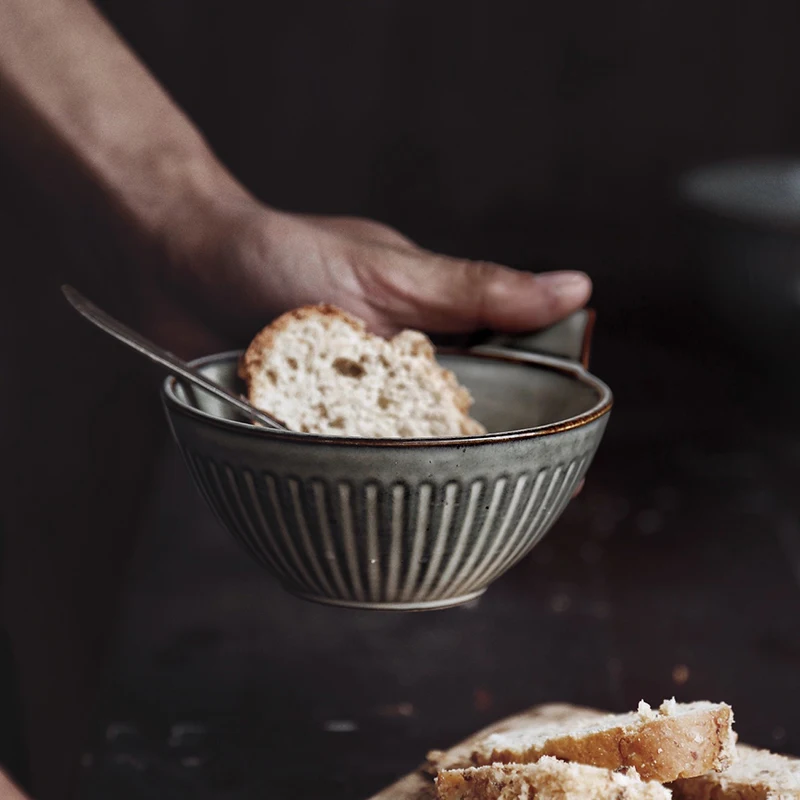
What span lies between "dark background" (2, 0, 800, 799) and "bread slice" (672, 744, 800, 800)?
0.28 metres

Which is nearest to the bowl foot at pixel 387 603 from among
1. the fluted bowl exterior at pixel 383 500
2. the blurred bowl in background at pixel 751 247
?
the fluted bowl exterior at pixel 383 500

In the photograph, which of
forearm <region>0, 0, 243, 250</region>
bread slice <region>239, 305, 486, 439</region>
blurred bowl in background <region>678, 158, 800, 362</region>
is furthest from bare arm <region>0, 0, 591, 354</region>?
blurred bowl in background <region>678, 158, 800, 362</region>

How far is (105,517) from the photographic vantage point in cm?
148

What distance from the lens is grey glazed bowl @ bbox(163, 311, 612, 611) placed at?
73 cm

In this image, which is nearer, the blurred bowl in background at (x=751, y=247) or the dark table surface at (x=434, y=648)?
the dark table surface at (x=434, y=648)

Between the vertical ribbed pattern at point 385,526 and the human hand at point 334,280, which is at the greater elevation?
the human hand at point 334,280

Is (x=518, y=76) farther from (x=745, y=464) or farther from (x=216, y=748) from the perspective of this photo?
(x=216, y=748)

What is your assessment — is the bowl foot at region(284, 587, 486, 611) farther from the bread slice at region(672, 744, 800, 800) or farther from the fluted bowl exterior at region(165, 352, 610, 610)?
the bread slice at region(672, 744, 800, 800)

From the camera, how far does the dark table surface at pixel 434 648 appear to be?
1076 millimetres

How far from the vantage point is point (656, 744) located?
0.78m

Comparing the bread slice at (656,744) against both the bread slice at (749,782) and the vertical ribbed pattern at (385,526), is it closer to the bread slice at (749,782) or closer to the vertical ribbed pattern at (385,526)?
the bread slice at (749,782)

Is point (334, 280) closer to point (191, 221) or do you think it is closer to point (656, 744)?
point (191, 221)

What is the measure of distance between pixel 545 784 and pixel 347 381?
337mm

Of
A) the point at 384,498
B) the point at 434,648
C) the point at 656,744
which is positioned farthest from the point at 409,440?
the point at 434,648
